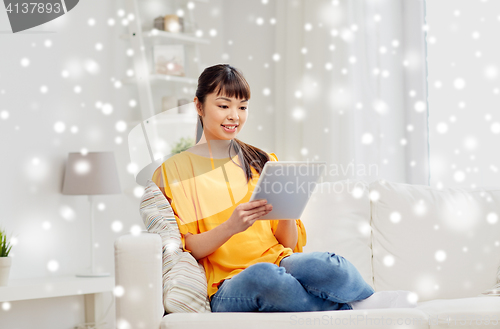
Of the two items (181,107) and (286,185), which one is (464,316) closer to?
(286,185)

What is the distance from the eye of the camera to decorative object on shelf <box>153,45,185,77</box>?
8.68ft

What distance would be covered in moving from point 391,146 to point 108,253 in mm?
1541

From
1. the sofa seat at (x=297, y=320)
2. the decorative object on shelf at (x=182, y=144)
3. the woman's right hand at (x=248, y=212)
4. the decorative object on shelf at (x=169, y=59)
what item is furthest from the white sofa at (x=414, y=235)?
the decorative object on shelf at (x=169, y=59)

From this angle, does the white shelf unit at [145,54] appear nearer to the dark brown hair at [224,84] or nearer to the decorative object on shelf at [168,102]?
the decorative object on shelf at [168,102]

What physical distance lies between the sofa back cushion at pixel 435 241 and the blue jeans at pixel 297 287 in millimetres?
411

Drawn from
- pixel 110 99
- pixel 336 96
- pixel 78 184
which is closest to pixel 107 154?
pixel 78 184

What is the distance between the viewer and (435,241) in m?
1.61

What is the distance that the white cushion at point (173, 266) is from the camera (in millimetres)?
1221

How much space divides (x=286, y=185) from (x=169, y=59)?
166cm

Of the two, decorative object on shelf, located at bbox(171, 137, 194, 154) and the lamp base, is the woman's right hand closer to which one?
the lamp base

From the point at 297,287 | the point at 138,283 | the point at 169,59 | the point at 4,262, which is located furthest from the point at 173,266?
the point at 169,59

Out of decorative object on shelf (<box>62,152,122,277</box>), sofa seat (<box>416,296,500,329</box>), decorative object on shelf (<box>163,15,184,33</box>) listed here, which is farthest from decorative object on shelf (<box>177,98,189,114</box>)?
sofa seat (<box>416,296,500,329</box>)

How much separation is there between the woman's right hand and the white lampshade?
1.25 m

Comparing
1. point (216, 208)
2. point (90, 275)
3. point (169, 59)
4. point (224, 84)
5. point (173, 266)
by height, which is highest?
point (169, 59)
